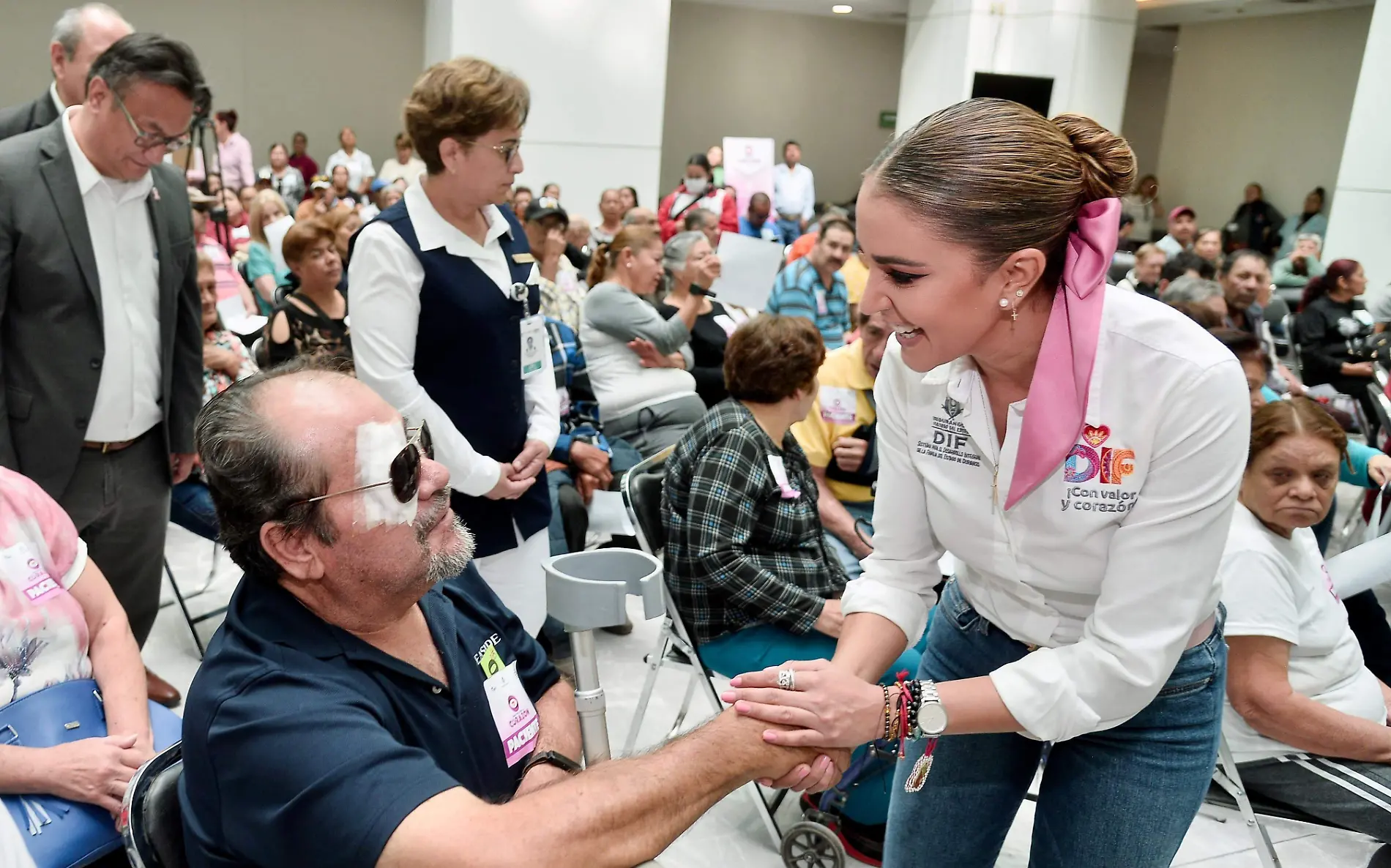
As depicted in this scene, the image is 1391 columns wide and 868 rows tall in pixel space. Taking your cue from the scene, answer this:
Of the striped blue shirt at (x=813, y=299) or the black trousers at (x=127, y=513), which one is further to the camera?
the striped blue shirt at (x=813, y=299)

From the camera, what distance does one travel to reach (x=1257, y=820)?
7.38 ft

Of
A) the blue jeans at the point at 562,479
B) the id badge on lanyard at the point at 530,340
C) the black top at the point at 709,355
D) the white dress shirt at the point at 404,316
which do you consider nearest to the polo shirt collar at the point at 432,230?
the white dress shirt at the point at 404,316

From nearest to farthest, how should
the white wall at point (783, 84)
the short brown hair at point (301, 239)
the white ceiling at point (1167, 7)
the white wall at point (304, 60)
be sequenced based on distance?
the short brown hair at point (301, 239) < the white ceiling at point (1167, 7) < the white wall at point (304, 60) < the white wall at point (783, 84)

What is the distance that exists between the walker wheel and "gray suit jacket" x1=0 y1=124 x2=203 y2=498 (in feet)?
6.76

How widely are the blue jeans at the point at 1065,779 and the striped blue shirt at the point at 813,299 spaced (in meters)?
4.32

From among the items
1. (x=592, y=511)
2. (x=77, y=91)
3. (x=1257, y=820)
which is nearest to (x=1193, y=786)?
(x=1257, y=820)

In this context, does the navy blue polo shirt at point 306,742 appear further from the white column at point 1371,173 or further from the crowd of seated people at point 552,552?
the white column at point 1371,173

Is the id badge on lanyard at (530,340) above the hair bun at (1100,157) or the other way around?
the other way around

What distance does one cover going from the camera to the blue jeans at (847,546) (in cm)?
352

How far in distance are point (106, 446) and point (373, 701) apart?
6.14 feet

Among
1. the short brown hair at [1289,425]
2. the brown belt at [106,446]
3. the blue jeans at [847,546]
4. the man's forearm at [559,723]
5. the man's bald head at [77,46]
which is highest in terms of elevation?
the man's bald head at [77,46]

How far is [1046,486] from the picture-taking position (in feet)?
4.57

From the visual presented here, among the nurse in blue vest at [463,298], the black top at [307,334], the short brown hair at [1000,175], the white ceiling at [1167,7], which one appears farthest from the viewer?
the white ceiling at [1167,7]

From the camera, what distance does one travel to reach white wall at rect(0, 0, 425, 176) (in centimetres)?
1520
